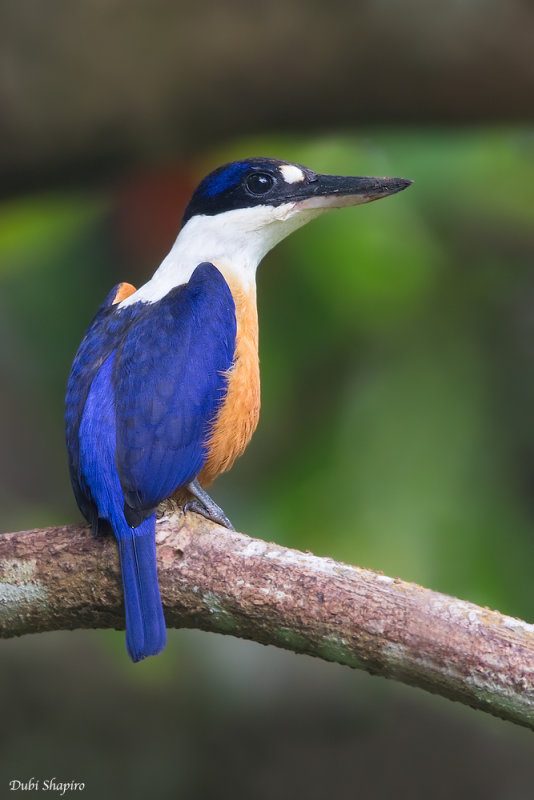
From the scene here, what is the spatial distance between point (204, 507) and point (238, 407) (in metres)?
0.32

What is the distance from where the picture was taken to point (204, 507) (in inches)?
120

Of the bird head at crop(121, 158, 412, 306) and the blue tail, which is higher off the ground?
the bird head at crop(121, 158, 412, 306)

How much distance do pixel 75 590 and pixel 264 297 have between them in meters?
2.15

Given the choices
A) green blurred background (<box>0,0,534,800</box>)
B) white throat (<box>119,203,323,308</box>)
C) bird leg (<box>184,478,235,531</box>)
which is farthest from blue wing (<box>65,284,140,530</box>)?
green blurred background (<box>0,0,534,800</box>)

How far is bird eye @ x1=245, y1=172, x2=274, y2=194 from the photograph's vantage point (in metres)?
3.47

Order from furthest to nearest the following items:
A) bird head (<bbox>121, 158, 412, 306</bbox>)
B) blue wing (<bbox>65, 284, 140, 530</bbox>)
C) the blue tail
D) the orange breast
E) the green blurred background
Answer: the green blurred background, bird head (<bbox>121, 158, 412, 306</bbox>), the orange breast, blue wing (<bbox>65, 284, 140, 530</bbox>), the blue tail

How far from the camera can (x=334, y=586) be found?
2.56m

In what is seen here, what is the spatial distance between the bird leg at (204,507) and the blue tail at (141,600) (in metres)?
Result: 0.27

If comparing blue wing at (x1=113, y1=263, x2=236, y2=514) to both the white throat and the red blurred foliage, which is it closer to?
the white throat

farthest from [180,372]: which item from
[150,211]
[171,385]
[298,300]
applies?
[298,300]

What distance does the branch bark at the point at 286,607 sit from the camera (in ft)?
7.86

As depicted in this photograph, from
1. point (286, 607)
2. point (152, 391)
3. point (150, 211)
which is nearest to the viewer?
point (286, 607)

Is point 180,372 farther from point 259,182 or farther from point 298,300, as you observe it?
point 298,300

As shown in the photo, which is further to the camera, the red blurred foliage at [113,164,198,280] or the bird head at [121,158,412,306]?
the red blurred foliage at [113,164,198,280]
